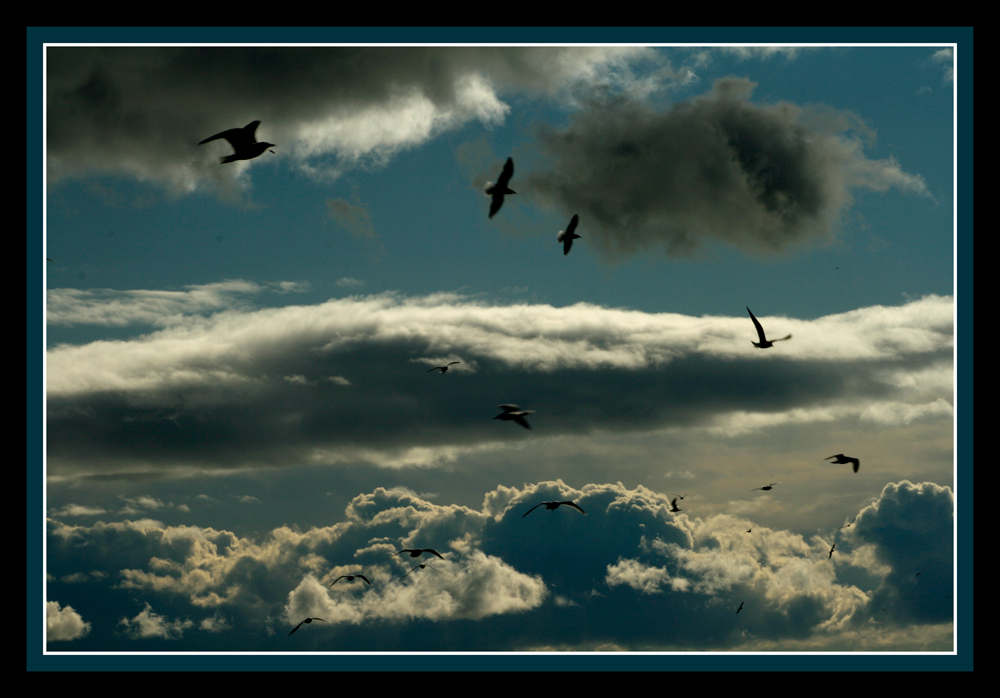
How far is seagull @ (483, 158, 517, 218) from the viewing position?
1663 inches

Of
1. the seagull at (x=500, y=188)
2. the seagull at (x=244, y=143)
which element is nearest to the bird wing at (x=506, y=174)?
the seagull at (x=500, y=188)

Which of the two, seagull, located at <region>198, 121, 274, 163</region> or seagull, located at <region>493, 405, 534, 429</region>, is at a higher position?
seagull, located at <region>198, 121, 274, 163</region>

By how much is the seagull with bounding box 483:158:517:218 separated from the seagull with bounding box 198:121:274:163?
13155 mm

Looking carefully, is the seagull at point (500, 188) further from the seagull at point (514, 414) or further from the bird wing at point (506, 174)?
the seagull at point (514, 414)

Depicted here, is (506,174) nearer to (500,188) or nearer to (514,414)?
(500,188)

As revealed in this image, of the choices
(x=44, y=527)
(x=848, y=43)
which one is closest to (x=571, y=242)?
(x=848, y=43)

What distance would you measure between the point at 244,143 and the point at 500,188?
49.7 ft

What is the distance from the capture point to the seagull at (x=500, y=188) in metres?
42.2

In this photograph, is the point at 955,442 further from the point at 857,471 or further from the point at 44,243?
the point at 44,243

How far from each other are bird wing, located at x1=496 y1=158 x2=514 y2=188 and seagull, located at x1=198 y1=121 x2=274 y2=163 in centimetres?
1371

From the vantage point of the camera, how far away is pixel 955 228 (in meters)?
46.6

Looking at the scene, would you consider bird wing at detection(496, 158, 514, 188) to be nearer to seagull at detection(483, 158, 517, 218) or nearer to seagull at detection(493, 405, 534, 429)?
seagull at detection(483, 158, 517, 218)

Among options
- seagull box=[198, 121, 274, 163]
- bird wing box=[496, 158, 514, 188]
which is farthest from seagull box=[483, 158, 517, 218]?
seagull box=[198, 121, 274, 163]
